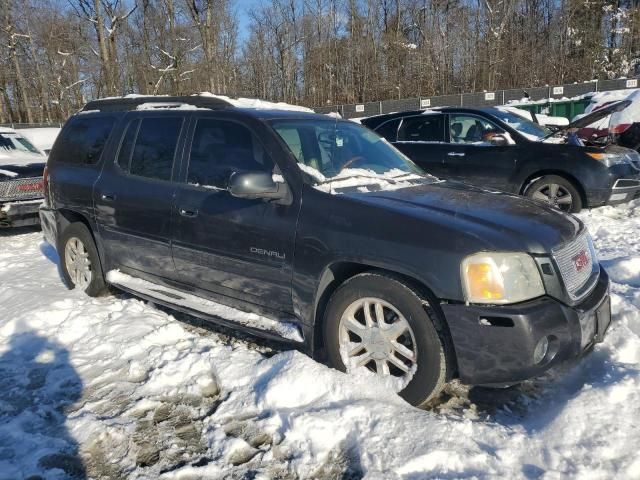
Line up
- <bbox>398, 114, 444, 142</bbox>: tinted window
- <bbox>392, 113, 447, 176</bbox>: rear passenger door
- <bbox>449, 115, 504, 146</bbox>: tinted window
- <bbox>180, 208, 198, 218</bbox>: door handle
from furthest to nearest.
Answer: <bbox>398, 114, 444, 142</bbox>: tinted window → <bbox>392, 113, 447, 176</bbox>: rear passenger door → <bbox>449, 115, 504, 146</bbox>: tinted window → <bbox>180, 208, 198, 218</bbox>: door handle

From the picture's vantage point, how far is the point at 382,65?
37.8m

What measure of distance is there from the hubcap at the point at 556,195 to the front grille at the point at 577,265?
14.4 feet

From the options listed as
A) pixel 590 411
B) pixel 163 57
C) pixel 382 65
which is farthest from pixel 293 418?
pixel 382 65

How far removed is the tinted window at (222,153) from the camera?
360cm

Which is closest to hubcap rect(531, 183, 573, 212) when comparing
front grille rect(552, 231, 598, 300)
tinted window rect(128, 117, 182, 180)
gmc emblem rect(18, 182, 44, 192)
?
front grille rect(552, 231, 598, 300)

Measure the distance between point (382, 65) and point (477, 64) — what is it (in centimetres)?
699

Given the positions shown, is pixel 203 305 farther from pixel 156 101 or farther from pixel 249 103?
pixel 156 101

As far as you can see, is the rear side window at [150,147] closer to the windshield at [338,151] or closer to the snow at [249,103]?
the snow at [249,103]

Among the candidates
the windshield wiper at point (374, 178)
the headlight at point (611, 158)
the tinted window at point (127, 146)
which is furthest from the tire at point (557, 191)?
the tinted window at point (127, 146)

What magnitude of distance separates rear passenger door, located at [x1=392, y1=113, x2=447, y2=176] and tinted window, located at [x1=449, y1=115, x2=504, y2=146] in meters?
0.17

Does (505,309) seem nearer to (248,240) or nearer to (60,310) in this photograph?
(248,240)

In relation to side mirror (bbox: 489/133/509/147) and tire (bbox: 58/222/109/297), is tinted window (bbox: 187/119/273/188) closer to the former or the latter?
tire (bbox: 58/222/109/297)

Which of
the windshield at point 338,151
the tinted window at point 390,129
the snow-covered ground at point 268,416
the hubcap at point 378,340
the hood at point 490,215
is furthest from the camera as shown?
the tinted window at point 390,129

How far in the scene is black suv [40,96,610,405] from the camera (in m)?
2.69
